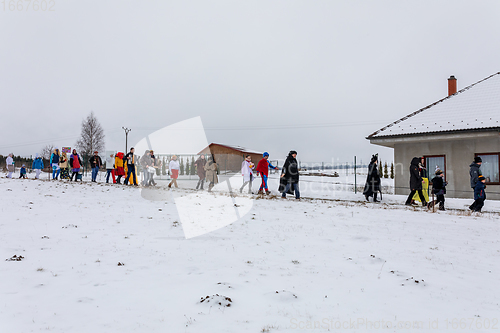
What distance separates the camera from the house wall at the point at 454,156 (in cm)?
1405

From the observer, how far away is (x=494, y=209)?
11047 millimetres

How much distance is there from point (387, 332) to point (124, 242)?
4.35 metres

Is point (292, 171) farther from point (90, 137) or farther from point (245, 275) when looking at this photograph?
point (90, 137)

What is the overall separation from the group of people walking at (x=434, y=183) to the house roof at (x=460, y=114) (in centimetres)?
387

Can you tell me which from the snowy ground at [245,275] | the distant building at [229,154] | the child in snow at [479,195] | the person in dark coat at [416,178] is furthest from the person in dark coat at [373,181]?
the distant building at [229,154]

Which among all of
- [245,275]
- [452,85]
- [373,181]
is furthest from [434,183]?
[452,85]

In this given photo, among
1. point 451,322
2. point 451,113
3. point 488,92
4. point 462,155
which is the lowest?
point 451,322

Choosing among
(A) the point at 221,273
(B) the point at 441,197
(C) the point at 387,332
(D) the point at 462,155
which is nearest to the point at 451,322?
(C) the point at 387,332

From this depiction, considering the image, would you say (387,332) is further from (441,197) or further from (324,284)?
(441,197)

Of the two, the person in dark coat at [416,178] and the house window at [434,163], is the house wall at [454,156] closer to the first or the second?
the house window at [434,163]

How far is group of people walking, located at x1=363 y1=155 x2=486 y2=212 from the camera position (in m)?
10.1

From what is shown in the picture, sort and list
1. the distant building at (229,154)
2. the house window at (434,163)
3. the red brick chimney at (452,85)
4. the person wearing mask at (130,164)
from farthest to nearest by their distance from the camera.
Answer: the distant building at (229,154)
the red brick chimney at (452,85)
the house window at (434,163)
the person wearing mask at (130,164)

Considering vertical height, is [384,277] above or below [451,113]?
below

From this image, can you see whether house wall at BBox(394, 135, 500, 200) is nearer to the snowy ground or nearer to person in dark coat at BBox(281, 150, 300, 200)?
person in dark coat at BBox(281, 150, 300, 200)
